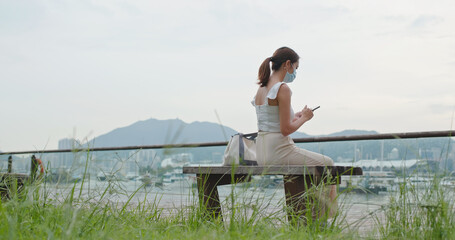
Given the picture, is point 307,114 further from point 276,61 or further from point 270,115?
point 276,61

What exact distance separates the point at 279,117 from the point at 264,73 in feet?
1.16

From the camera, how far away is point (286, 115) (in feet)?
10.6

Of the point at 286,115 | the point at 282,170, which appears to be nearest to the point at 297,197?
the point at 282,170

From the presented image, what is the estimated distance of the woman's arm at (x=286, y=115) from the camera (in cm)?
324

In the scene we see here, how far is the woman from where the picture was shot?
10.6 ft

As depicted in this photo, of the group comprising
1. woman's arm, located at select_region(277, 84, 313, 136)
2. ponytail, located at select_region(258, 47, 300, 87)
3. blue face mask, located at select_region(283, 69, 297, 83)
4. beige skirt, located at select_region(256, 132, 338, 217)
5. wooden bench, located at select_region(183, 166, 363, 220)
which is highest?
ponytail, located at select_region(258, 47, 300, 87)

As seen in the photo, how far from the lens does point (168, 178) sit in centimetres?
289

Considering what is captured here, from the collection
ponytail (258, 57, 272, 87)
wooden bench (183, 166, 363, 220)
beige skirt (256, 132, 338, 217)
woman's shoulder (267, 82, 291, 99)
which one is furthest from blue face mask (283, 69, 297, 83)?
wooden bench (183, 166, 363, 220)

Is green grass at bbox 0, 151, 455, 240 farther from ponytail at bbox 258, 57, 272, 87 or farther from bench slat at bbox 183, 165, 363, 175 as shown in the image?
ponytail at bbox 258, 57, 272, 87

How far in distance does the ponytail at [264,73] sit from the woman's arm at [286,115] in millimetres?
235

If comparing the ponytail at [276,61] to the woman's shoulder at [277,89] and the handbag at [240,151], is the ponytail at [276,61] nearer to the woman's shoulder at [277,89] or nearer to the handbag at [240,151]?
the woman's shoulder at [277,89]

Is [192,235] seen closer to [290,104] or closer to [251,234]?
[251,234]

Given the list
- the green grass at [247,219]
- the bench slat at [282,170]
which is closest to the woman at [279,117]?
the bench slat at [282,170]

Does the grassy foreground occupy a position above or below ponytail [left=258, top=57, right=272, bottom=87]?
below
